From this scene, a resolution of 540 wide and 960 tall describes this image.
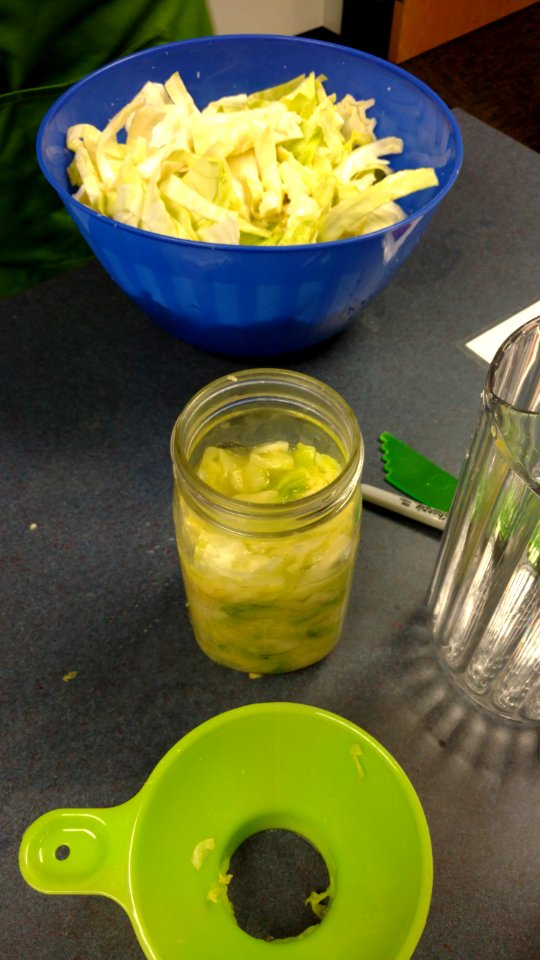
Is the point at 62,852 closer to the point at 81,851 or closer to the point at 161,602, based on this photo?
the point at 81,851

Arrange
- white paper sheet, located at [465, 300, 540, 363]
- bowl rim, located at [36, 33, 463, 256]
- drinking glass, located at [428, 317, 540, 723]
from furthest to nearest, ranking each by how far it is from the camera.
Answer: white paper sheet, located at [465, 300, 540, 363]
bowl rim, located at [36, 33, 463, 256]
drinking glass, located at [428, 317, 540, 723]

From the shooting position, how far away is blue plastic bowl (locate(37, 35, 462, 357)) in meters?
0.57

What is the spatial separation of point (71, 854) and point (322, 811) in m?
0.16

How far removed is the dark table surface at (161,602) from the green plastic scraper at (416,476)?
0.01m

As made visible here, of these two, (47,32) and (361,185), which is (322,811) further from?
(47,32)

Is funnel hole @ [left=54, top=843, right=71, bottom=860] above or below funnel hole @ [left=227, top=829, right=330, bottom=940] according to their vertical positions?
above

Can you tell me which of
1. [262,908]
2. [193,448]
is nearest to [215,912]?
[262,908]

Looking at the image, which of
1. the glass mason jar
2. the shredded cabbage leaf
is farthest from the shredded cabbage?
the shredded cabbage leaf

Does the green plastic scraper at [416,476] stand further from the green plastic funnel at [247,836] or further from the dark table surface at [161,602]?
the green plastic funnel at [247,836]

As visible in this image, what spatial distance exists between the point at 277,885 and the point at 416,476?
0.33 m

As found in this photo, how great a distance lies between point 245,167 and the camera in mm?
697

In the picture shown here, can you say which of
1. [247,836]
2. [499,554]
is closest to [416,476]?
[499,554]

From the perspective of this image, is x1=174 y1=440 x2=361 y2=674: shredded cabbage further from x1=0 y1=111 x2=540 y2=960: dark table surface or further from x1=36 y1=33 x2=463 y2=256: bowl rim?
x1=36 y1=33 x2=463 y2=256: bowl rim

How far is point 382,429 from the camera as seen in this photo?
2.20 ft
